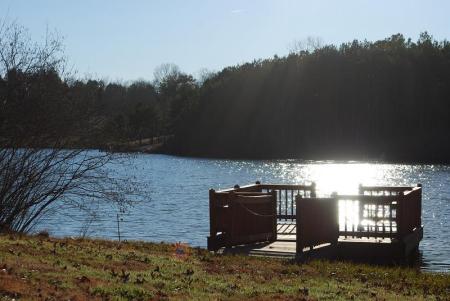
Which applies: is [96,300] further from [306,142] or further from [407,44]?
[407,44]

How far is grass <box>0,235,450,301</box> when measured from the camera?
960cm

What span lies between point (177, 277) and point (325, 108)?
11198cm

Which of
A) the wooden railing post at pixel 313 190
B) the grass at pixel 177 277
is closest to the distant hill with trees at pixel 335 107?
the wooden railing post at pixel 313 190

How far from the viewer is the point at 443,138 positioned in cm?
10350

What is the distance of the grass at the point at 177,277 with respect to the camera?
9602 millimetres

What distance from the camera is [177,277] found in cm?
1146

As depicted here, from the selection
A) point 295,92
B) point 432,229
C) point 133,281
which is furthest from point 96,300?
point 295,92

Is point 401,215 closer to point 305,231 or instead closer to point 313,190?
point 305,231

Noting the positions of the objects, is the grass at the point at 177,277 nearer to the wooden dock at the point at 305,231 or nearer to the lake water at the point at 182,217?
the wooden dock at the point at 305,231

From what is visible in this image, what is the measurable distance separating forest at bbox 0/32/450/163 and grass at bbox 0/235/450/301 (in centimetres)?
7978

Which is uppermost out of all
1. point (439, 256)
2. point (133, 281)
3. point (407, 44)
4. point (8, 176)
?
point (407, 44)

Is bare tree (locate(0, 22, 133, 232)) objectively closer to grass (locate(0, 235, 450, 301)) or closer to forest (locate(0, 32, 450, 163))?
grass (locate(0, 235, 450, 301))

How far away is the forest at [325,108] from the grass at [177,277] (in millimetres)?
79782

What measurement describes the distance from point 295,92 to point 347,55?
36.9ft
